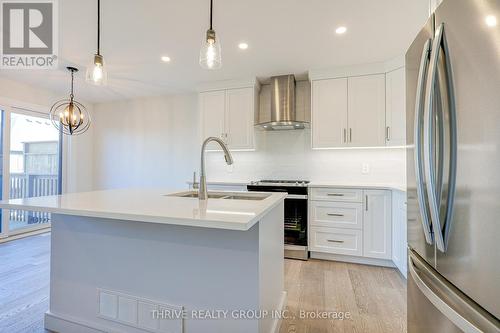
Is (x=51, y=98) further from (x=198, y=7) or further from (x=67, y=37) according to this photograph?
(x=198, y=7)

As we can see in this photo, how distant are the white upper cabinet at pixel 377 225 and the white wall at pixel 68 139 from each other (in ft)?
17.3

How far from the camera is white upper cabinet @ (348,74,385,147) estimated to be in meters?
3.05

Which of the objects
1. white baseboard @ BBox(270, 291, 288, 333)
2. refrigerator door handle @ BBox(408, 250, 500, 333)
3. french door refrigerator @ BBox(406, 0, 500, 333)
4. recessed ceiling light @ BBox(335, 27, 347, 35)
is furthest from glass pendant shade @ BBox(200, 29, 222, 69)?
white baseboard @ BBox(270, 291, 288, 333)

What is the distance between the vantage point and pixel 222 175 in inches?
164

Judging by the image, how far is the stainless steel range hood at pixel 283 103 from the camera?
11.2 ft

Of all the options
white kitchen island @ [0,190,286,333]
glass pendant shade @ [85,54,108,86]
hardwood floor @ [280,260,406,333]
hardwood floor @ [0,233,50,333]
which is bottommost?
hardwood floor @ [280,260,406,333]

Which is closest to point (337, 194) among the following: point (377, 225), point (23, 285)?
point (377, 225)

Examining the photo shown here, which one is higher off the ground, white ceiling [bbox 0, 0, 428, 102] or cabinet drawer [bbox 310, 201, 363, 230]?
white ceiling [bbox 0, 0, 428, 102]

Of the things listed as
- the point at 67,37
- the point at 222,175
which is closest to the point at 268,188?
the point at 222,175

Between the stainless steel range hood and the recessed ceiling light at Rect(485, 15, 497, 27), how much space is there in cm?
269

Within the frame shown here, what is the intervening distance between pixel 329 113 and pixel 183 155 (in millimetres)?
2680

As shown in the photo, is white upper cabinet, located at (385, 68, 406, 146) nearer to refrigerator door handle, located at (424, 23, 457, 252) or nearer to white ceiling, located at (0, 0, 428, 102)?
white ceiling, located at (0, 0, 428, 102)

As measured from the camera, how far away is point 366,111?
312 cm

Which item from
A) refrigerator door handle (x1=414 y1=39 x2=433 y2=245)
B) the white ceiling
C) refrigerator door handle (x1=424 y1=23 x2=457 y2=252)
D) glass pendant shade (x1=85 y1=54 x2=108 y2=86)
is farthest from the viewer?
the white ceiling
